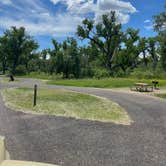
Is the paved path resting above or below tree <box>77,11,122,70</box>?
below

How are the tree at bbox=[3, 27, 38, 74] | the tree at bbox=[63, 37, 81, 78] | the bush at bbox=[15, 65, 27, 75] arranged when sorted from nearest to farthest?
the tree at bbox=[63, 37, 81, 78] → the tree at bbox=[3, 27, 38, 74] → the bush at bbox=[15, 65, 27, 75]

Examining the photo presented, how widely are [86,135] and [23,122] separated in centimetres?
231

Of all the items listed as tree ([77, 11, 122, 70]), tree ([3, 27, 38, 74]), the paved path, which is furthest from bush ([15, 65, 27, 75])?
the paved path

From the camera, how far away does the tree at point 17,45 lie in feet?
178

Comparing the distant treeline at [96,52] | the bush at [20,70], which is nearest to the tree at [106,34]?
the distant treeline at [96,52]

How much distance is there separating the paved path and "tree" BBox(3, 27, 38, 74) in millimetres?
49408

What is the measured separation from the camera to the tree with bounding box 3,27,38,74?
54406mm

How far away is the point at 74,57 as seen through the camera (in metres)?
40.4

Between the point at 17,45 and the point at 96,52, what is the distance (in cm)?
2001

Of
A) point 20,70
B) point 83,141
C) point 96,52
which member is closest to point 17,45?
point 20,70

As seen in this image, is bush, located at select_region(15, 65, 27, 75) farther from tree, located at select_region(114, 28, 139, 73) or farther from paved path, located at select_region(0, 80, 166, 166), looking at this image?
paved path, located at select_region(0, 80, 166, 166)

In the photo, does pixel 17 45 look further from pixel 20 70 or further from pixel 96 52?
pixel 96 52

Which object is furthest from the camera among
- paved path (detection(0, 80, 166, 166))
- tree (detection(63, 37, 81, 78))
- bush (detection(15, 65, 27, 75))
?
bush (detection(15, 65, 27, 75))

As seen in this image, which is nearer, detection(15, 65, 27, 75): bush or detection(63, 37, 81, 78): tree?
detection(63, 37, 81, 78): tree
